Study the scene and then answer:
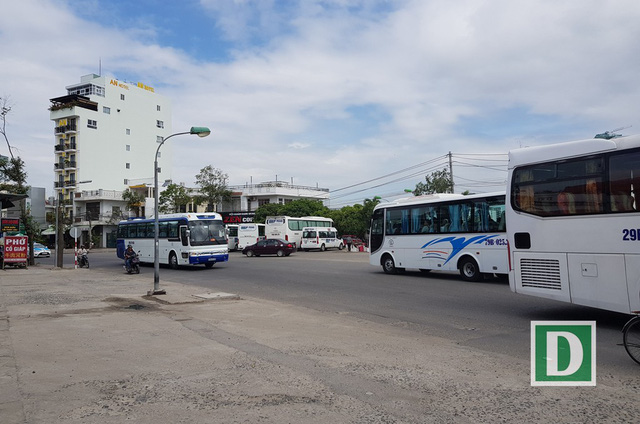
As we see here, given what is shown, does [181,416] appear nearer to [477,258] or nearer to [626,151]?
[626,151]

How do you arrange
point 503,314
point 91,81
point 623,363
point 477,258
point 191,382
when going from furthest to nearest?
point 91,81 < point 477,258 < point 503,314 < point 623,363 < point 191,382

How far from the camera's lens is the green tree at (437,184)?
44031mm

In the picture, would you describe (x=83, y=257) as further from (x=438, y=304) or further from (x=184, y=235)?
(x=438, y=304)

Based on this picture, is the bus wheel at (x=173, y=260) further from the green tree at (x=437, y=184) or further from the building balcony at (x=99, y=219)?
the building balcony at (x=99, y=219)

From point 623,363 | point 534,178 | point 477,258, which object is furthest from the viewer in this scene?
point 477,258

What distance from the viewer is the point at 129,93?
3219 inches

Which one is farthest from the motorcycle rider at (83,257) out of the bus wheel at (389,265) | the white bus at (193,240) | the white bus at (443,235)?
the bus wheel at (389,265)

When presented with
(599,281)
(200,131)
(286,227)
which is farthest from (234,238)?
(599,281)

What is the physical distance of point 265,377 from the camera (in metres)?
6.31

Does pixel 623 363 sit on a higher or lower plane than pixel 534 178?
lower

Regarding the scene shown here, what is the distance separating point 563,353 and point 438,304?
5490 millimetres

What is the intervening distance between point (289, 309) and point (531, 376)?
23.8ft

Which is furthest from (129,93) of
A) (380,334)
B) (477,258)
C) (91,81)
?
(380,334)

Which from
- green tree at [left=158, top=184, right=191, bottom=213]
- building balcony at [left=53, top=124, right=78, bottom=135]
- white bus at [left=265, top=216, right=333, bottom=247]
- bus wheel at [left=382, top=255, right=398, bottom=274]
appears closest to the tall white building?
building balcony at [left=53, top=124, right=78, bottom=135]
